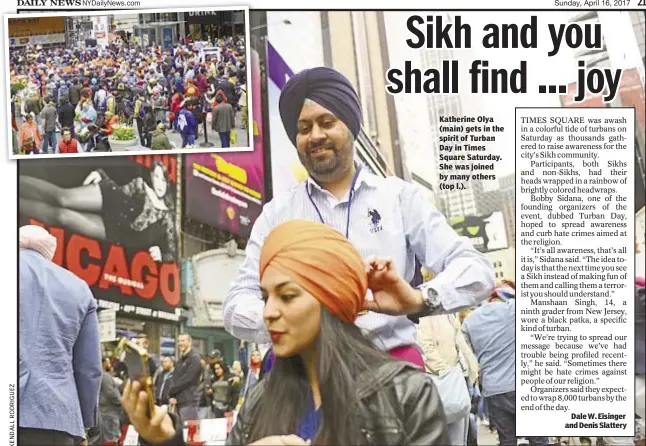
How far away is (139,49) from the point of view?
3.18 metres

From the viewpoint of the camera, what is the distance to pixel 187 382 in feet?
10.2

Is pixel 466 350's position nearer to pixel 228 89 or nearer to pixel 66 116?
pixel 228 89

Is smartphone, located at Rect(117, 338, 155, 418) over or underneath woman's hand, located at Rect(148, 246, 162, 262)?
underneath

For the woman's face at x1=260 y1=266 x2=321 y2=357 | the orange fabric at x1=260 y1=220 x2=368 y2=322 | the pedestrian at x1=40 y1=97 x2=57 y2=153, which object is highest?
the pedestrian at x1=40 y1=97 x2=57 y2=153

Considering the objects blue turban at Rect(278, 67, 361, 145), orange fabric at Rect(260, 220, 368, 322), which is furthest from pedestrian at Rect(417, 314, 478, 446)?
blue turban at Rect(278, 67, 361, 145)

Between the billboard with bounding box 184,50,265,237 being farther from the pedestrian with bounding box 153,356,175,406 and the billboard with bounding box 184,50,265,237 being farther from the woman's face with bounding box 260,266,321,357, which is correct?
the pedestrian with bounding box 153,356,175,406

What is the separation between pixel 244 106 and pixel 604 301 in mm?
1530

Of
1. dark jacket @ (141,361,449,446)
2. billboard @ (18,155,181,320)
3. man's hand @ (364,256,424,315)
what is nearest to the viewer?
dark jacket @ (141,361,449,446)

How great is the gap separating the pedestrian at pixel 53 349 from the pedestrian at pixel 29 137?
293 mm

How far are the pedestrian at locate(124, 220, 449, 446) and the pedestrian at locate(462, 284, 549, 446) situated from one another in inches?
10.7

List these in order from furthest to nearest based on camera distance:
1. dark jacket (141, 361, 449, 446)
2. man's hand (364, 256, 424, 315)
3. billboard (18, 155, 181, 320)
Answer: billboard (18, 155, 181, 320), man's hand (364, 256, 424, 315), dark jacket (141, 361, 449, 446)

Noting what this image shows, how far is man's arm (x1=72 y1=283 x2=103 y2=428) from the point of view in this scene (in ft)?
10.1

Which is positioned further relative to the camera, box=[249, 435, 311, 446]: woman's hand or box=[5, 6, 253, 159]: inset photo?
box=[5, 6, 253, 159]: inset photo

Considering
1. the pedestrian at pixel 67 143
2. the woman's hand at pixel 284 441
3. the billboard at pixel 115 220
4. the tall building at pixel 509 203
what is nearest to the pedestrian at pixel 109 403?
the billboard at pixel 115 220
